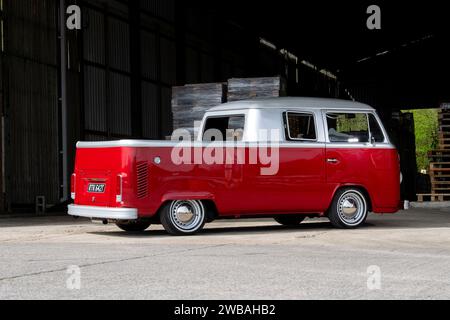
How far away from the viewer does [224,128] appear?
12.4 metres

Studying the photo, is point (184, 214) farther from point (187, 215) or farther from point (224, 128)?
point (224, 128)

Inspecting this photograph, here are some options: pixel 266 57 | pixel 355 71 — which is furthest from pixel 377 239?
pixel 355 71

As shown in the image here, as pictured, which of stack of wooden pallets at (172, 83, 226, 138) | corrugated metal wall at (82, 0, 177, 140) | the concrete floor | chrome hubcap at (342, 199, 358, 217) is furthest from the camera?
corrugated metal wall at (82, 0, 177, 140)

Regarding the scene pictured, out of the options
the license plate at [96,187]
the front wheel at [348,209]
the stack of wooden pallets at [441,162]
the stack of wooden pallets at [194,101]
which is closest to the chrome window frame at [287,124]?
the front wheel at [348,209]

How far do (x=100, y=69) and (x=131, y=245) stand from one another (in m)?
14.7

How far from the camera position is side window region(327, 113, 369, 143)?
40.7ft

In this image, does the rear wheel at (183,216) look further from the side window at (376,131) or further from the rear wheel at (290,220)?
the side window at (376,131)

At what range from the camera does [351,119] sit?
12734mm

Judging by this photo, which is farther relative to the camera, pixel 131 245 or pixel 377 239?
pixel 377 239

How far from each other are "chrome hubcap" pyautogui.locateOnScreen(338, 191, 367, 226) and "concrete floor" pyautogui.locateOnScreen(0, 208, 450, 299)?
0.86 ft

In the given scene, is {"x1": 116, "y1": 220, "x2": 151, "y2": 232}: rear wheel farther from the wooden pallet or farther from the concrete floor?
the wooden pallet

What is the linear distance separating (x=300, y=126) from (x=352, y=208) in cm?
170

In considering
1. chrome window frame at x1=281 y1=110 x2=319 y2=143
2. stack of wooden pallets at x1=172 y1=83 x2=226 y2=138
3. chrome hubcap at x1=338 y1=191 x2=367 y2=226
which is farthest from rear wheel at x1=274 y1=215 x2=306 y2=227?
stack of wooden pallets at x1=172 y1=83 x2=226 y2=138
